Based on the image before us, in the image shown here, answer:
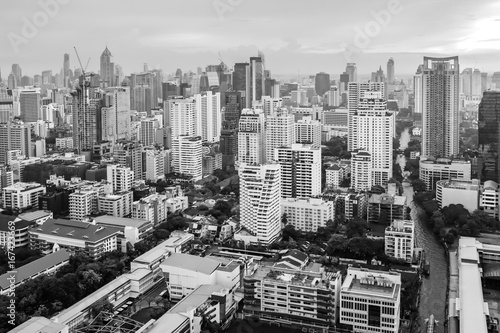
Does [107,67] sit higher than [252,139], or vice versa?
[107,67]

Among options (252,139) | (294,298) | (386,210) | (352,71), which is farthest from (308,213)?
(352,71)

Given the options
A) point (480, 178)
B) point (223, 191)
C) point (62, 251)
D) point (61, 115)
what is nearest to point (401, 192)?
point (480, 178)

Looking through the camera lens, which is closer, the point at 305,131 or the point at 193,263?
the point at 193,263

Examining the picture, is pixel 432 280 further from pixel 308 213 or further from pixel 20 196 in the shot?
pixel 20 196

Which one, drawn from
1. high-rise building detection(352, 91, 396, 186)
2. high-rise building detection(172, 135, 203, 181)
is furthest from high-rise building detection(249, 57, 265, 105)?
high-rise building detection(352, 91, 396, 186)

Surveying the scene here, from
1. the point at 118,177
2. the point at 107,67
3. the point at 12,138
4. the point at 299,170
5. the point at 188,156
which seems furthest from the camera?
the point at 107,67

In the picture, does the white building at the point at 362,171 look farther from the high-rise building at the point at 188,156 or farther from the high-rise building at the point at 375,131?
the high-rise building at the point at 188,156

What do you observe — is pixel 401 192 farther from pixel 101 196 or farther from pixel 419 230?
pixel 101 196
